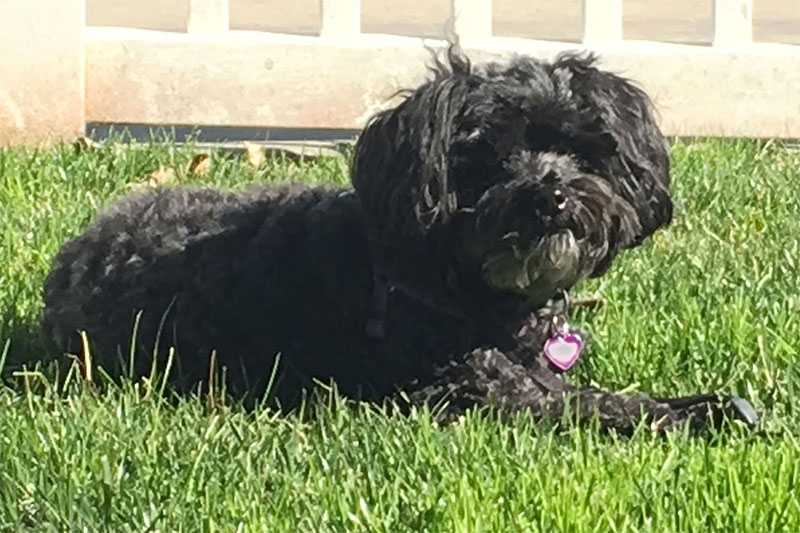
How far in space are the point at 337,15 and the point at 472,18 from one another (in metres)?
0.64

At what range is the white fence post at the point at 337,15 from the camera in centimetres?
772

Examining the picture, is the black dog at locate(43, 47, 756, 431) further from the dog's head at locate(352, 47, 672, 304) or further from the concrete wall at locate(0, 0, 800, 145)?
the concrete wall at locate(0, 0, 800, 145)

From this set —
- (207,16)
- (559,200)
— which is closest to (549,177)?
(559,200)

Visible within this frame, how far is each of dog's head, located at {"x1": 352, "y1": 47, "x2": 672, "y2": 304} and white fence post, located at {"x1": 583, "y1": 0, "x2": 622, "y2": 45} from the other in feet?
11.7

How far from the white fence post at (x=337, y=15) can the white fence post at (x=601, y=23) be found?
110 cm

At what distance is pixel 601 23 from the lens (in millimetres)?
7926

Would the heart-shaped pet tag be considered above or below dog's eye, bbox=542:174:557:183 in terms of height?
below

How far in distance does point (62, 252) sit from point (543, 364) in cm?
155

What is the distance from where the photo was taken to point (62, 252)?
506 cm

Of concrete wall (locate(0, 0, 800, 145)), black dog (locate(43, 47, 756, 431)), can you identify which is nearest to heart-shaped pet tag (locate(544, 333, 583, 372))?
black dog (locate(43, 47, 756, 431))

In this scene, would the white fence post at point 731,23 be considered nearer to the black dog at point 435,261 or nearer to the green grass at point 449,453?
the green grass at point 449,453

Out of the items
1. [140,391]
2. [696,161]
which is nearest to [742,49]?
[696,161]

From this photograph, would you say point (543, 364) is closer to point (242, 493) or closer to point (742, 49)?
point (242, 493)

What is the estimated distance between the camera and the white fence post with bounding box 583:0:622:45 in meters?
7.90
